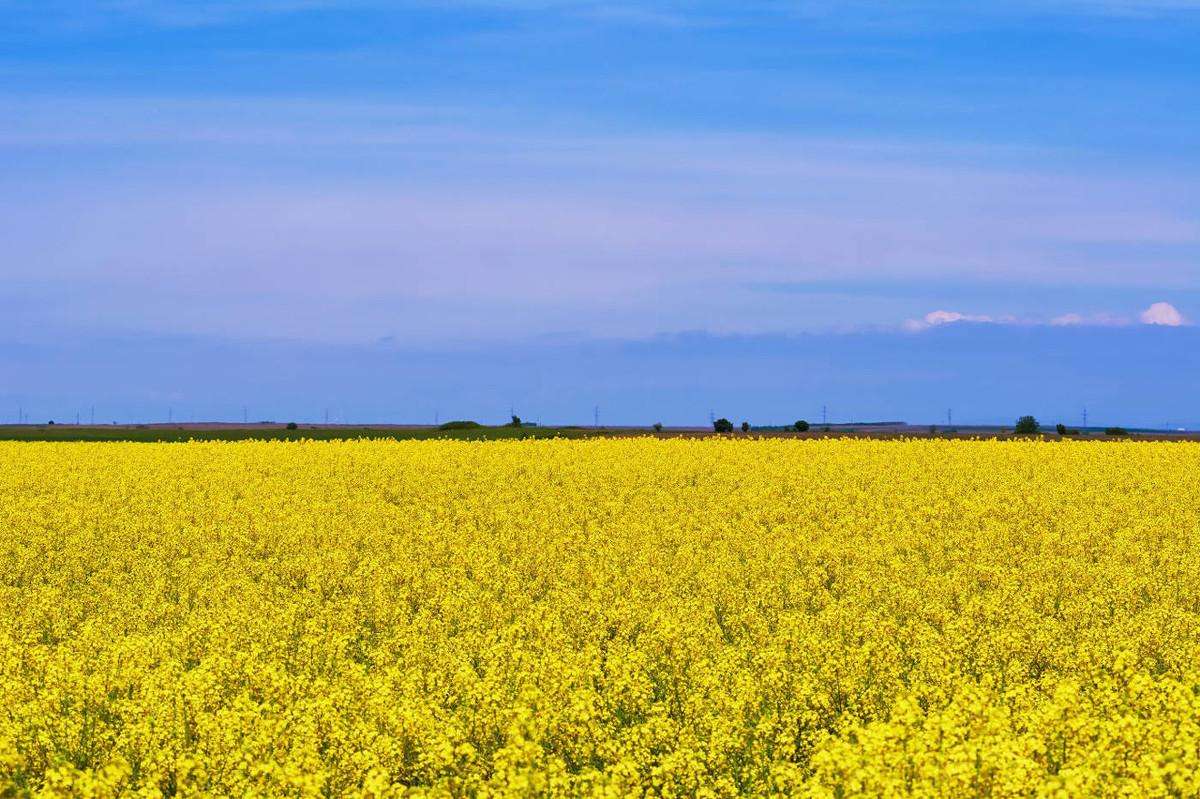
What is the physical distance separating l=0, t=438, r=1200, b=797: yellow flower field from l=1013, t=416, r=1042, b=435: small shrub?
34432mm

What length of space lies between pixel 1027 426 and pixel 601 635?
205 feet

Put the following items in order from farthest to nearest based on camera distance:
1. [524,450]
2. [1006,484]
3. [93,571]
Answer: [524,450] < [1006,484] < [93,571]

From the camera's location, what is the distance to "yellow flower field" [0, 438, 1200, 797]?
38.3 ft

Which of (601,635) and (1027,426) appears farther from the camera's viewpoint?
(1027,426)

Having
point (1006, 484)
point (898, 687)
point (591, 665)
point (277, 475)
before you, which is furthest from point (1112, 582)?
point (277, 475)

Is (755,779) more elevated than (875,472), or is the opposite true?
(875,472)

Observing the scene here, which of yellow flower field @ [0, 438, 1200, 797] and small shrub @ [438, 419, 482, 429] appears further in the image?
small shrub @ [438, 419, 482, 429]

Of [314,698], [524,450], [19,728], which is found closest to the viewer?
[19,728]

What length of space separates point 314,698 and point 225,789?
7.98ft

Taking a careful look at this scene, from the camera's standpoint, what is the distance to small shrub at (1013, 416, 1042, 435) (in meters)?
73.0

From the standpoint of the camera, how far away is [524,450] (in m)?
49.9

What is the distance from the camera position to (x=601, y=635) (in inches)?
712

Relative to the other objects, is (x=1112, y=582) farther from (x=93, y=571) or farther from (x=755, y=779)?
(x=93, y=571)

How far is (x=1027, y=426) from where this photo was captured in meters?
74.5
